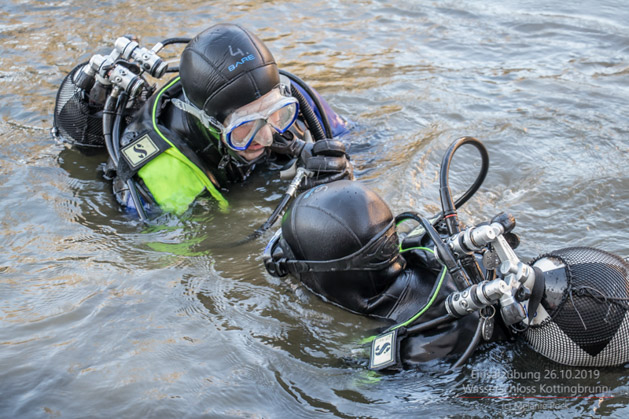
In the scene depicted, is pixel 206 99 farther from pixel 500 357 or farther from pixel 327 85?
pixel 327 85

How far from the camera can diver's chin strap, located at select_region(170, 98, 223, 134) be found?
3703 millimetres

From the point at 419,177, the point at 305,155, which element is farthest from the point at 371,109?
the point at 305,155

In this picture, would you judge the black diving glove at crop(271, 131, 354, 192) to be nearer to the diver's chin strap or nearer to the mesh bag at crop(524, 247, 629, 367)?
the diver's chin strap

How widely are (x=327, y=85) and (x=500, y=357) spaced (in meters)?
4.12

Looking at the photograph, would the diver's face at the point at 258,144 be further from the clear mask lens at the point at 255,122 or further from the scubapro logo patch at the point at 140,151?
the scubapro logo patch at the point at 140,151

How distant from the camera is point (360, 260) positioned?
279cm

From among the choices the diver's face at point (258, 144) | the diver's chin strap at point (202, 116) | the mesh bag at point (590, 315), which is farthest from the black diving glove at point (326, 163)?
the mesh bag at point (590, 315)

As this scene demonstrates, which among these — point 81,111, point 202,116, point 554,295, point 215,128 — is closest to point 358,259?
point 554,295

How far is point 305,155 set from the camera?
3918 millimetres

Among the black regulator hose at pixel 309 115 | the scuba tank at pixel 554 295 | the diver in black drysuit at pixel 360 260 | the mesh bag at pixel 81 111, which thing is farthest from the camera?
the mesh bag at pixel 81 111

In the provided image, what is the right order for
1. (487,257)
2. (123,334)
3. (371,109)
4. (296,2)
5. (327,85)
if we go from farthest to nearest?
(296,2) < (327,85) < (371,109) < (123,334) < (487,257)

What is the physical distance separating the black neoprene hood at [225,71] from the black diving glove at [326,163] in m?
0.49

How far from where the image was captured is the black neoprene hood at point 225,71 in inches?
140

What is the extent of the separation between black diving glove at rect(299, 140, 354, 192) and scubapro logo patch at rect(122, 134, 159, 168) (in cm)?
103
